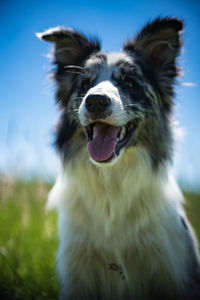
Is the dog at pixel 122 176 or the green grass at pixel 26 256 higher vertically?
the dog at pixel 122 176

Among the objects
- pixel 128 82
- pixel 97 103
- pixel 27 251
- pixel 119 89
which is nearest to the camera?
pixel 97 103

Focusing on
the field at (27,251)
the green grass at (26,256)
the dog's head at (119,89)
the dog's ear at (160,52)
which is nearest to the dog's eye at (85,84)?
the dog's head at (119,89)

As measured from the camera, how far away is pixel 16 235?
504 cm

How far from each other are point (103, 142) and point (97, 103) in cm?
47

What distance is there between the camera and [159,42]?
12.1ft

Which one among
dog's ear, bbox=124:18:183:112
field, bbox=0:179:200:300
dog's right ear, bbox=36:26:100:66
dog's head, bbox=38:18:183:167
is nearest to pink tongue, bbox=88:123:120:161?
dog's head, bbox=38:18:183:167

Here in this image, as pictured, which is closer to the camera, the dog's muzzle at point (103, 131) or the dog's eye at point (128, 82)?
the dog's muzzle at point (103, 131)

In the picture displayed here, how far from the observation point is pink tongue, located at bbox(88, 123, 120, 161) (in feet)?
10.0

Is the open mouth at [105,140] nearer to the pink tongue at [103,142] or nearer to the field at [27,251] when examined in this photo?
the pink tongue at [103,142]

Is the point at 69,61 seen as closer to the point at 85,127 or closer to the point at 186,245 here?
the point at 85,127

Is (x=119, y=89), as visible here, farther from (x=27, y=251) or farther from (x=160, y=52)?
(x=27, y=251)

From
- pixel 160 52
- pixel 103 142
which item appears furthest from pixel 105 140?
pixel 160 52

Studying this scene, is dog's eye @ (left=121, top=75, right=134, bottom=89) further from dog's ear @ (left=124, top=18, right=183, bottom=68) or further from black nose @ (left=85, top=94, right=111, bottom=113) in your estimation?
black nose @ (left=85, top=94, right=111, bottom=113)

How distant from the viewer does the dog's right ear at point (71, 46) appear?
380 centimetres
